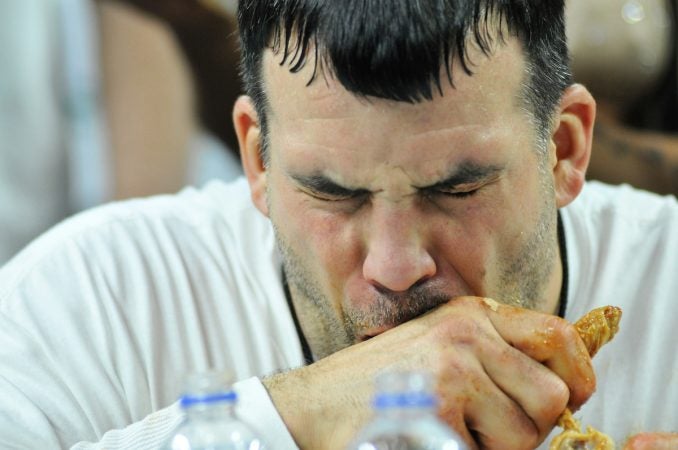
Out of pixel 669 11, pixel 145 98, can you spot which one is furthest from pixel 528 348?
pixel 145 98

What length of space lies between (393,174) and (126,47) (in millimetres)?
2446

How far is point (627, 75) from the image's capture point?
3566mm

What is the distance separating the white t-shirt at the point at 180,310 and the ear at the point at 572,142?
0.24 m

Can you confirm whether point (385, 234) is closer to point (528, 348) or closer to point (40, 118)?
point (528, 348)

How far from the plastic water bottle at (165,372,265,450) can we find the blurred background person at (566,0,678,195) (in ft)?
7.37

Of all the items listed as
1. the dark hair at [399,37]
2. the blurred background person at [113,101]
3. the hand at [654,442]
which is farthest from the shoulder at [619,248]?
the blurred background person at [113,101]

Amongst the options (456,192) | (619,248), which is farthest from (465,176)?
→ (619,248)

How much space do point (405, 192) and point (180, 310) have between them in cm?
68

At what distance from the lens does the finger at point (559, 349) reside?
171 cm

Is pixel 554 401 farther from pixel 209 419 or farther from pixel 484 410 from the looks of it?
pixel 209 419

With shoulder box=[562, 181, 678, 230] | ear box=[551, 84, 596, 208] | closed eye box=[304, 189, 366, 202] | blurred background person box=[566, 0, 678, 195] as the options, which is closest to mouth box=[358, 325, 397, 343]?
closed eye box=[304, 189, 366, 202]

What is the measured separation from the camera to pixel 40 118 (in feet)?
13.1

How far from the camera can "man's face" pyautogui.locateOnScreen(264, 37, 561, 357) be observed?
5.91 ft

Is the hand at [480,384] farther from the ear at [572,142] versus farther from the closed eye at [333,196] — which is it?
the ear at [572,142]
